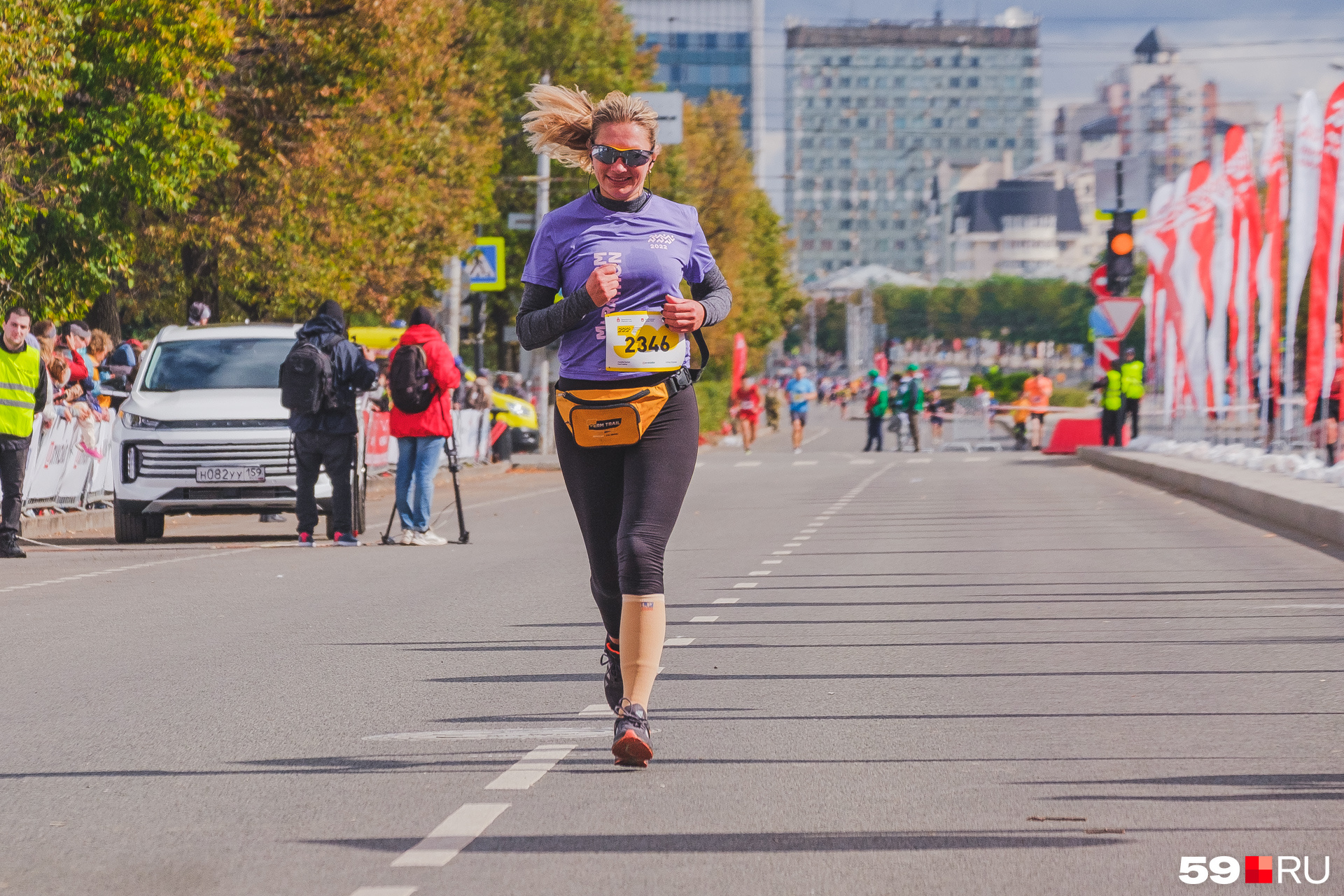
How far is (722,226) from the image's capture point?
68.6 meters

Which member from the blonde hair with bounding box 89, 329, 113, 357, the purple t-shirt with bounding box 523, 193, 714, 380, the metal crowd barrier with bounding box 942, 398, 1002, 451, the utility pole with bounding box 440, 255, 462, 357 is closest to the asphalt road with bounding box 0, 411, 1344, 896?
the purple t-shirt with bounding box 523, 193, 714, 380

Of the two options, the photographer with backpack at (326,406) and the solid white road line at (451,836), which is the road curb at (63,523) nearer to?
the photographer with backpack at (326,406)

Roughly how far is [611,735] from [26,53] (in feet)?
42.9

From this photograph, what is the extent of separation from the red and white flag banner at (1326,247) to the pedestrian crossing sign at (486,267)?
53.7ft

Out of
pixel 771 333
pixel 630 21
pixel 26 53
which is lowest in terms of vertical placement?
pixel 771 333

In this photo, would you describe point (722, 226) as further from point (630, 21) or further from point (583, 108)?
point (583, 108)

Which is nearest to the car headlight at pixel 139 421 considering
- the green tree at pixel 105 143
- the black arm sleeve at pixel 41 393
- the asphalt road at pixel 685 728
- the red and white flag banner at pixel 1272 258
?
the black arm sleeve at pixel 41 393

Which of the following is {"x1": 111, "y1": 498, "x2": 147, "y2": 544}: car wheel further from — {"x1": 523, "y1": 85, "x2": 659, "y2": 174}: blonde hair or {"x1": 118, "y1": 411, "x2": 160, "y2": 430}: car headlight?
{"x1": 523, "y1": 85, "x2": 659, "y2": 174}: blonde hair

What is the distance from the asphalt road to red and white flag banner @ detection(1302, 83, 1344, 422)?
8.96 metres

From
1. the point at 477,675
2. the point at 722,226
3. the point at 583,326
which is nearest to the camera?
the point at 583,326

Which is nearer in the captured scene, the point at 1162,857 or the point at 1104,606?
the point at 1162,857

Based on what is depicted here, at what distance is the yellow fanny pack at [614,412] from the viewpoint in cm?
611

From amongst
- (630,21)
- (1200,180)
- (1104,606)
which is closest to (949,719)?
(1104,606)

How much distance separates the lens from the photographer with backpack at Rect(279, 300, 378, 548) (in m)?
15.8
